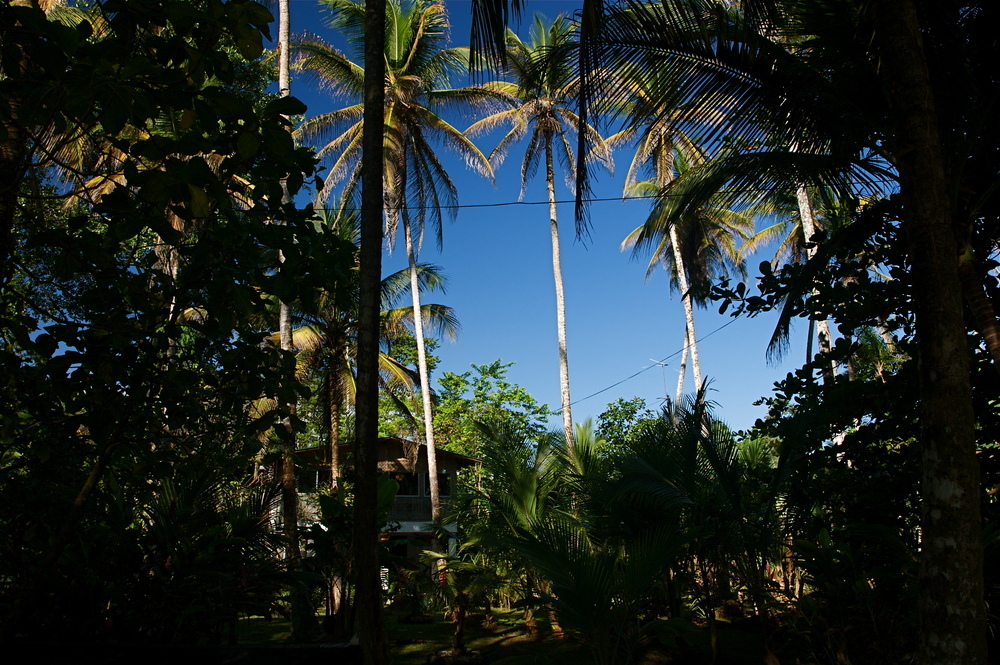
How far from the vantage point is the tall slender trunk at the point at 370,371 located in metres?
3.88

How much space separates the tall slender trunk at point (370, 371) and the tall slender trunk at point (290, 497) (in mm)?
656

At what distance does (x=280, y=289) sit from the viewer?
295 centimetres

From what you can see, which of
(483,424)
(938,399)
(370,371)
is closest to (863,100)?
(938,399)

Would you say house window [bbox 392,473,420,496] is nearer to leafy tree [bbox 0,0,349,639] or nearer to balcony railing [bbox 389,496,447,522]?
balcony railing [bbox 389,496,447,522]

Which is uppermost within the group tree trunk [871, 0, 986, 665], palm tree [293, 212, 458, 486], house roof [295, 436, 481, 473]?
palm tree [293, 212, 458, 486]

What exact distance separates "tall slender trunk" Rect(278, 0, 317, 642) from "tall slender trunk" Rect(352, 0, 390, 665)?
66cm

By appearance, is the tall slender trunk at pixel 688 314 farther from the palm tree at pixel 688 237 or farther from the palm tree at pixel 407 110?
the palm tree at pixel 407 110

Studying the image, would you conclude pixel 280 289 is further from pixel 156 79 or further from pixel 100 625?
pixel 100 625

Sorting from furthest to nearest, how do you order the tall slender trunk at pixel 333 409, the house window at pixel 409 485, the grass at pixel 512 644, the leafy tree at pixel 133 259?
the house window at pixel 409 485, the tall slender trunk at pixel 333 409, the grass at pixel 512 644, the leafy tree at pixel 133 259

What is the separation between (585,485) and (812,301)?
4923 millimetres

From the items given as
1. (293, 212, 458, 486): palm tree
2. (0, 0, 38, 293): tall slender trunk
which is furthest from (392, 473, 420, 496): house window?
(0, 0, 38, 293): tall slender trunk

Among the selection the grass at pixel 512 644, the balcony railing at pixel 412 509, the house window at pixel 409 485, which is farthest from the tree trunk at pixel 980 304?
the house window at pixel 409 485

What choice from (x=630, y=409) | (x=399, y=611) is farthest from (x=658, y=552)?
(x=630, y=409)

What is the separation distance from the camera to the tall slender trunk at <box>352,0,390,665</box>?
3.88 meters
